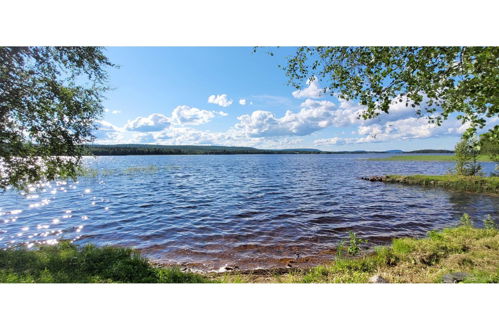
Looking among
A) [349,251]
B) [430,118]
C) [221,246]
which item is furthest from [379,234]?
[221,246]

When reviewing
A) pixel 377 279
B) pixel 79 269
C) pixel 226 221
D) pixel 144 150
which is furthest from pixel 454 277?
pixel 144 150

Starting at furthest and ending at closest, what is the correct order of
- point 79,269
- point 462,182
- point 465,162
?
point 465,162 < point 462,182 < point 79,269

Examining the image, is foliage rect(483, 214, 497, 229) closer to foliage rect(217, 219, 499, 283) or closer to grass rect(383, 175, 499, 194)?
foliage rect(217, 219, 499, 283)

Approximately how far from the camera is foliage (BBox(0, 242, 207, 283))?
5.26 meters

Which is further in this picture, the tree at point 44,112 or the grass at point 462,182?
the grass at point 462,182

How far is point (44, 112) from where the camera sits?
7.33 metres

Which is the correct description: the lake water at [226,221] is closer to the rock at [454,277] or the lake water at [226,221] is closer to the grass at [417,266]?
the grass at [417,266]

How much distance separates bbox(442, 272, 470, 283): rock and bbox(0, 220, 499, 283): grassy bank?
0.35ft

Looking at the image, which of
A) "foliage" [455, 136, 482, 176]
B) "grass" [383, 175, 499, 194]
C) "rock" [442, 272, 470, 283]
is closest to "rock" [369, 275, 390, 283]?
"rock" [442, 272, 470, 283]

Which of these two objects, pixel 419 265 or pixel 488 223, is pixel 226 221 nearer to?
pixel 419 265

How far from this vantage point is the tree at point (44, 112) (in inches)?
271

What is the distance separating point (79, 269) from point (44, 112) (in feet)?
17.2

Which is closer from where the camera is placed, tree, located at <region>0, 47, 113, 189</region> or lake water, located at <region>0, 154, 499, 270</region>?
tree, located at <region>0, 47, 113, 189</region>

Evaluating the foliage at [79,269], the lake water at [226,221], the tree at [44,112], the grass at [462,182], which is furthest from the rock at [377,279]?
the grass at [462,182]
